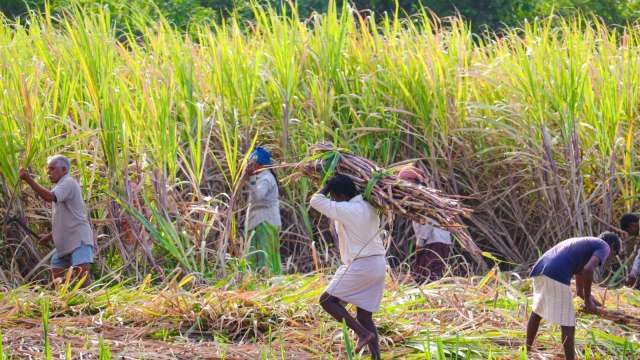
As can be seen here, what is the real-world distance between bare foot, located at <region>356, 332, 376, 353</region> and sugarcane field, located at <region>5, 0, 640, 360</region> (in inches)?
0.7

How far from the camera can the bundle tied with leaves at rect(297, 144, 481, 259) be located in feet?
19.4

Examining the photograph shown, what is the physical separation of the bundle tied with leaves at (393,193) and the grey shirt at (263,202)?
1668 mm

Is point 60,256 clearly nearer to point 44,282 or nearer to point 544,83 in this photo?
point 44,282

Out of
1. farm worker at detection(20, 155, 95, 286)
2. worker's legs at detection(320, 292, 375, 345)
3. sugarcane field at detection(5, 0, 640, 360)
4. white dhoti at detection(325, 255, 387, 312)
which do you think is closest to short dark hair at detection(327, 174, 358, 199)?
sugarcane field at detection(5, 0, 640, 360)

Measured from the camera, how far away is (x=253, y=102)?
344 inches

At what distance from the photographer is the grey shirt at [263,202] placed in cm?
788

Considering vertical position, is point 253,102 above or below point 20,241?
above

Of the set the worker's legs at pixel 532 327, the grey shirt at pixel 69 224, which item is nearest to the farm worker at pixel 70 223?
the grey shirt at pixel 69 224

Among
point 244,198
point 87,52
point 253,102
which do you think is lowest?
point 244,198

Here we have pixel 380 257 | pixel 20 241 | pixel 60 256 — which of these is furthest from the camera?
pixel 20 241

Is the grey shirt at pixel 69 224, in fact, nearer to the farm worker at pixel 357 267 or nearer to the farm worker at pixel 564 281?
the farm worker at pixel 357 267

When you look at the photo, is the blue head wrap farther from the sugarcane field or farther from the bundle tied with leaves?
the bundle tied with leaves

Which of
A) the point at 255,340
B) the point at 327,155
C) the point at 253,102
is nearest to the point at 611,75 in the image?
the point at 253,102

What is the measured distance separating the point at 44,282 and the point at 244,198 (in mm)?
1572
